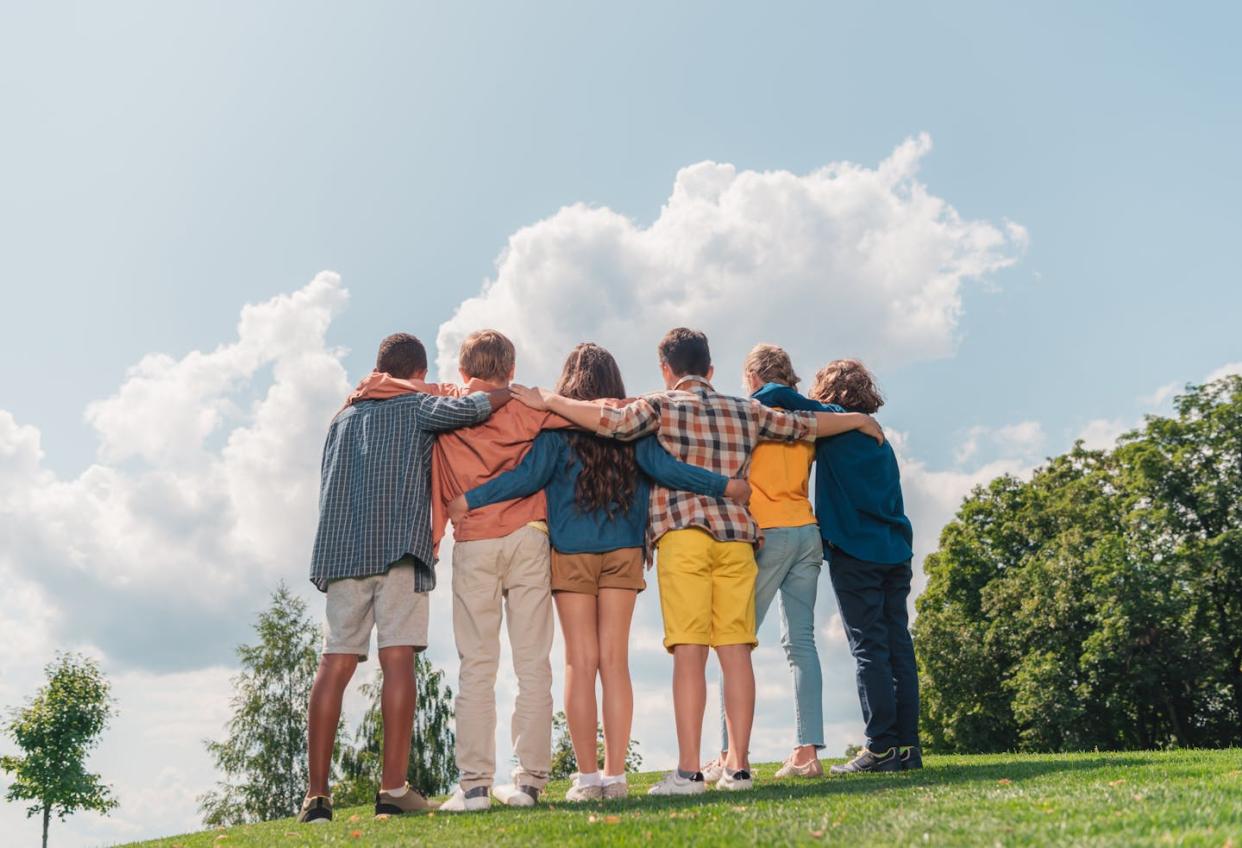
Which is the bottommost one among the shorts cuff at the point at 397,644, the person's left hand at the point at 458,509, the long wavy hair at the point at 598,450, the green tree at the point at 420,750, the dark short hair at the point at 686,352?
the green tree at the point at 420,750

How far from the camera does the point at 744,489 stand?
23.4ft

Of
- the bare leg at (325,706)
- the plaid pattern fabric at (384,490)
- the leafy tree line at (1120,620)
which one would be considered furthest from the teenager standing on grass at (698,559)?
the leafy tree line at (1120,620)

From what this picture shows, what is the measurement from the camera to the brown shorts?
6789 millimetres

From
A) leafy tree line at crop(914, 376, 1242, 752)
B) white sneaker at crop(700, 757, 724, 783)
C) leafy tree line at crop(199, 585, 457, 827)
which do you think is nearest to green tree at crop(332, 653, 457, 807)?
leafy tree line at crop(199, 585, 457, 827)

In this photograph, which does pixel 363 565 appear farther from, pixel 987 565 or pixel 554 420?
pixel 987 565

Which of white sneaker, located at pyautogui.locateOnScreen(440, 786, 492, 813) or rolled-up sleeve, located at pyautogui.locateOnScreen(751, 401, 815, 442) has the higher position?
rolled-up sleeve, located at pyautogui.locateOnScreen(751, 401, 815, 442)

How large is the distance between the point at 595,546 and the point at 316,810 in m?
2.82

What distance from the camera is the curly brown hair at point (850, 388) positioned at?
8586mm

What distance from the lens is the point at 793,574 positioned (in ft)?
25.5

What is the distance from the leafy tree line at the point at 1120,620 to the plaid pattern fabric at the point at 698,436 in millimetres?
30823

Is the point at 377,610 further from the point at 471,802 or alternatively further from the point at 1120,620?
the point at 1120,620

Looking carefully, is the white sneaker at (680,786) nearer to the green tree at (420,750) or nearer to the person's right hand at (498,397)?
the person's right hand at (498,397)

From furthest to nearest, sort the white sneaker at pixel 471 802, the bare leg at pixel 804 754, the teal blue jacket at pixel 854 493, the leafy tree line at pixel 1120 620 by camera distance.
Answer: the leafy tree line at pixel 1120 620
the teal blue jacket at pixel 854 493
the bare leg at pixel 804 754
the white sneaker at pixel 471 802

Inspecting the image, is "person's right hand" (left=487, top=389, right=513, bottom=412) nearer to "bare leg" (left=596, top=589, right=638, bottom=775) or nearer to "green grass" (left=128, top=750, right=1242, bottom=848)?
"bare leg" (left=596, top=589, right=638, bottom=775)
